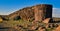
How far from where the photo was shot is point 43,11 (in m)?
27.0

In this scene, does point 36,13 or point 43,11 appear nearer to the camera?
point 43,11

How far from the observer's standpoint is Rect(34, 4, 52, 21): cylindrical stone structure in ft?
88.5

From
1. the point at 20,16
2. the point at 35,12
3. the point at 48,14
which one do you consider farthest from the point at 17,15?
the point at 48,14

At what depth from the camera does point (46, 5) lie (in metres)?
27.1

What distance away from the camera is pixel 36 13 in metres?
28.5

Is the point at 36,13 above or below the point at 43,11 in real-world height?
below

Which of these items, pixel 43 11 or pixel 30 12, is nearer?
pixel 43 11

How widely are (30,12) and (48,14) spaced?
3064 millimetres

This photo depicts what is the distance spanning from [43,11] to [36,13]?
169 centimetres

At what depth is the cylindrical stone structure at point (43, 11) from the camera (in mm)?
26969

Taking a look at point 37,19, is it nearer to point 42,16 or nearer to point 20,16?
point 42,16

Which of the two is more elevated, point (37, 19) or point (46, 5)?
point (46, 5)

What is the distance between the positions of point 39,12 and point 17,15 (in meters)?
4.23

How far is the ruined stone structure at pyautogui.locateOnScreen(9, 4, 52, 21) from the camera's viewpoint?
27066mm
